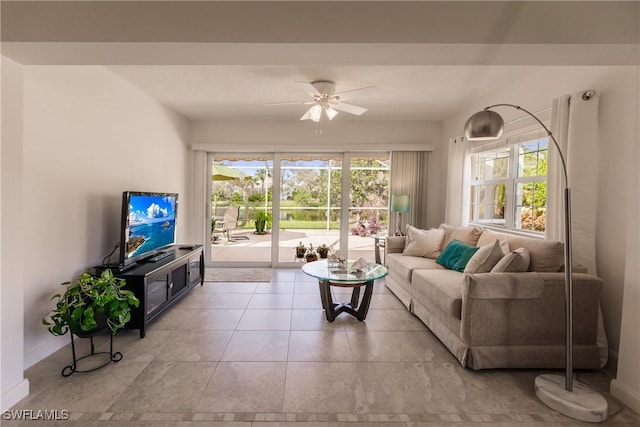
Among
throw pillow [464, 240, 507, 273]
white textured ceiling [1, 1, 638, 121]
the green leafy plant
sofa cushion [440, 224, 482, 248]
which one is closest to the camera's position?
white textured ceiling [1, 1, 638, 121]

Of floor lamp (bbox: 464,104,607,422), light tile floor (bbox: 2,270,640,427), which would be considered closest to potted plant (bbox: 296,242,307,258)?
light tile floor (bbox: 2,270,640,427)

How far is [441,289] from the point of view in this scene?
2.67 m

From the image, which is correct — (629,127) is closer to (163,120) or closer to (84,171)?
(84,171)

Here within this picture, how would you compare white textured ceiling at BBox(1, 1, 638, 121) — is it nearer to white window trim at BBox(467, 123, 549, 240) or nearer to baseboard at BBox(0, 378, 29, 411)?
white window trim at BBox(467, 123, 549, 240)

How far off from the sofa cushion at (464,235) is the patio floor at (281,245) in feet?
5.43

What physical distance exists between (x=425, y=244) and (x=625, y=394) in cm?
224

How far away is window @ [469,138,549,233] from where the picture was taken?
332 centimetres

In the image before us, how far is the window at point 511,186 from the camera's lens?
332 centimetres

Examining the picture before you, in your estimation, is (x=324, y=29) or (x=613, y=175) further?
(x=613, y=175)

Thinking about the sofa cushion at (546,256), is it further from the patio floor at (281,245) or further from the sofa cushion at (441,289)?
the patio floor at (281,245)

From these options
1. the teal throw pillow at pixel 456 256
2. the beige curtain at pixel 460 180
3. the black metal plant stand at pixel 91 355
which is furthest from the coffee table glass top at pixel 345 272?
the beige curtain at pixel 460 180

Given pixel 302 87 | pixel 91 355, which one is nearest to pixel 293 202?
pixel 302 87

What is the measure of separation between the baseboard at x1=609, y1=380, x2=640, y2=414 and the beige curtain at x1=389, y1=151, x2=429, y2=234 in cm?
335

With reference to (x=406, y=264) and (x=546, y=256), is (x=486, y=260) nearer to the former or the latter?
(x=546, y=256)
